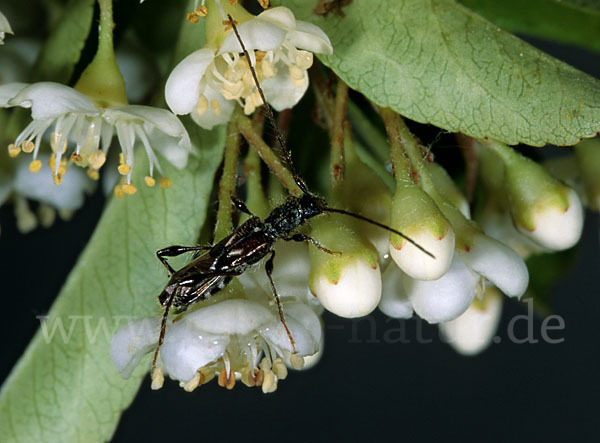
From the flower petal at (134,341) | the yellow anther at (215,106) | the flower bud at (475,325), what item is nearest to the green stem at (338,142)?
the yellow anther at (215,106)

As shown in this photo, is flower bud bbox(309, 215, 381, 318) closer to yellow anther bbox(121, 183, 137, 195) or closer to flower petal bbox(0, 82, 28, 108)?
yellow anther bbox(121, 183, 137, 195)

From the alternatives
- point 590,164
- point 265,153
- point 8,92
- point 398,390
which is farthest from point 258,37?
point 398,390

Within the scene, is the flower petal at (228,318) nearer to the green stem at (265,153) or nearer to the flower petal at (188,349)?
the flower petal at (188,349)

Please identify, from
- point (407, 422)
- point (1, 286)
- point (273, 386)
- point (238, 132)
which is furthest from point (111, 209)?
point (407, 422)

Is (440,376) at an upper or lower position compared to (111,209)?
lower

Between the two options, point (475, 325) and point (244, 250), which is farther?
point (475, 325)

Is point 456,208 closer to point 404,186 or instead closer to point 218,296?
point 404,186

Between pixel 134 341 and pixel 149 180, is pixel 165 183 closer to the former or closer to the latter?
pixel 149 180
